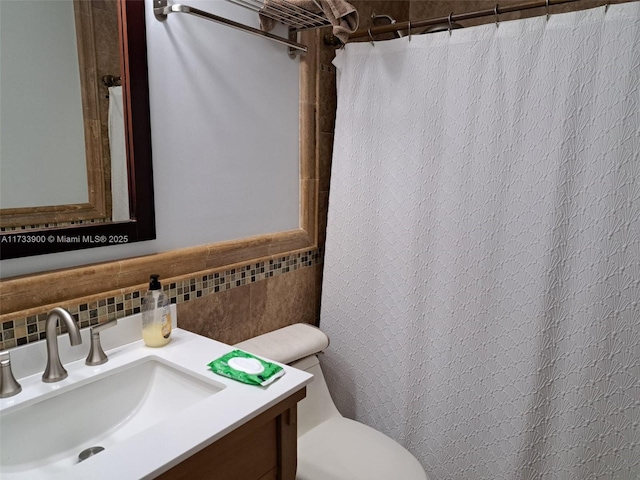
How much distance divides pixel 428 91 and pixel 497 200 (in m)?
0.43

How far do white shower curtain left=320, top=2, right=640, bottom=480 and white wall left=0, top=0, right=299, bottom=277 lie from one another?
0.82 feet

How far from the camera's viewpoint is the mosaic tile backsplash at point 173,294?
3.29 ft

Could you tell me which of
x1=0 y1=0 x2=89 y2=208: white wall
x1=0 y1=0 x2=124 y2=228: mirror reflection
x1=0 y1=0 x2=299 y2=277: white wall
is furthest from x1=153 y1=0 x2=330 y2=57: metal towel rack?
x1=0 y1=0 x2=89 y2=208: white wall

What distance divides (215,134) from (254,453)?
3.01 feet

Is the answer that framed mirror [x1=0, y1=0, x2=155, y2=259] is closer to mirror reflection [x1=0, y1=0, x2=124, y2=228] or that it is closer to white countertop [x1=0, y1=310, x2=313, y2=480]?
mirror reflection [x1=0, y1=0, x2=124, y2=228]

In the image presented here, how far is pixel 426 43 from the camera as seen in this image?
1.51 metres

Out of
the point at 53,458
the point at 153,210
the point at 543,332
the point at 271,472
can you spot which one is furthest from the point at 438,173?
the point at 53,458

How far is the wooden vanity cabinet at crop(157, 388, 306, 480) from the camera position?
853 millimetres

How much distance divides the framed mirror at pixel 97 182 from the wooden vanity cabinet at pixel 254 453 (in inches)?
23.2

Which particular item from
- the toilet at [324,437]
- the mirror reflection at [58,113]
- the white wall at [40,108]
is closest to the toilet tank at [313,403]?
the toilet at [324,437]

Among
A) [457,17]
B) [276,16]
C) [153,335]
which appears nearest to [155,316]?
[153,335]

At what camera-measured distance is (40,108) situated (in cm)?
104

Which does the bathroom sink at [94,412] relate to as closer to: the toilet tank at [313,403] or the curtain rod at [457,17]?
the toilet tank at [313,403]

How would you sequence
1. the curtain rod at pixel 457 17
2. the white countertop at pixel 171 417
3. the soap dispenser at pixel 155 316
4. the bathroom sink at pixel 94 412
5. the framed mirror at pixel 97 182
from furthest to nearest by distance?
the curtain rod at pixel 457 17
the soap dispenser at pixel 155 316
the framed mirror at pixel 97 182
the bathroom sink at pixel 94 412
the white countertop at pixel 171 417
